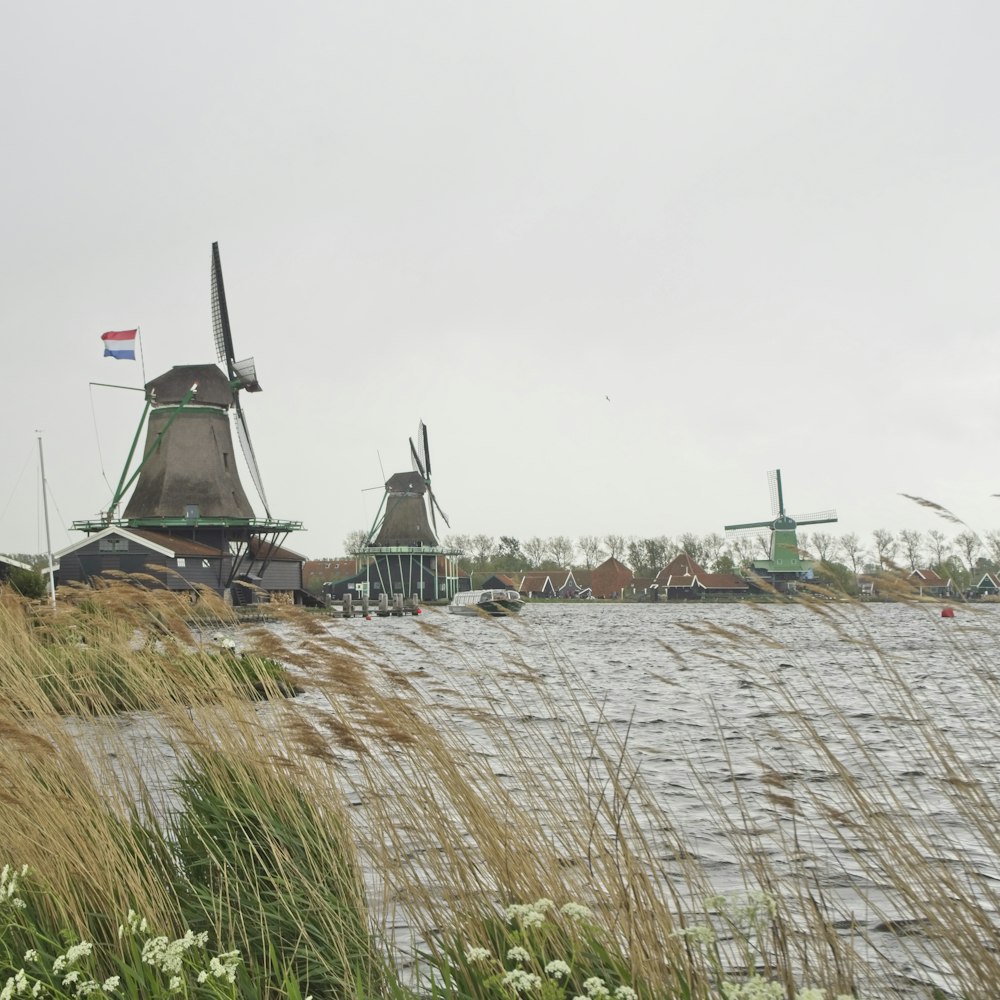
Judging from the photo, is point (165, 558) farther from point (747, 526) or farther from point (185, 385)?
point (747, 526)

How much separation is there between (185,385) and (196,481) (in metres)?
4.26

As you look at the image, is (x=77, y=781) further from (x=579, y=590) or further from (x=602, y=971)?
(x=579, y=590)

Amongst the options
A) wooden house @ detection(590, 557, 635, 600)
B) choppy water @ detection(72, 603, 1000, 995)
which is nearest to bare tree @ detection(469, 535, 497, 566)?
wooden house @ detection(590, 557, 635, 600)

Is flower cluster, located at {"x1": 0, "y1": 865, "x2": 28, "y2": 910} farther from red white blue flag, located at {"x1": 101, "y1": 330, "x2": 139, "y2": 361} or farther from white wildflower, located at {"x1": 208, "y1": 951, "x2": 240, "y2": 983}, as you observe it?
red white blue flag, located at {"x1": 101, "y1": 330, "x2": 139, "y2": 361}

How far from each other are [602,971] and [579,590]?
329 feet

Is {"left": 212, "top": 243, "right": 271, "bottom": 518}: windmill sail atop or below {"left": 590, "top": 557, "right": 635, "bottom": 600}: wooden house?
atop

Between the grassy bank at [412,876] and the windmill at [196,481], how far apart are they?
39.1m

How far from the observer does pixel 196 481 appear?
141ft

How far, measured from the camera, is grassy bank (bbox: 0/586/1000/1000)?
8.46 ft

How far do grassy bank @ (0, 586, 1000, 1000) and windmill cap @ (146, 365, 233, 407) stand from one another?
40595mm

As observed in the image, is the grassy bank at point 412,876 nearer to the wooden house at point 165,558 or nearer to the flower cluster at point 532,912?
the flower cluster at point 532,912

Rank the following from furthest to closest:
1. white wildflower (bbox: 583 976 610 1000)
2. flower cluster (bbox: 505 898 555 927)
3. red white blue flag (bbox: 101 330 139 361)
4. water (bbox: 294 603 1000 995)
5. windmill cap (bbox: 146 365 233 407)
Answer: windmill cap (bbox: 146 365 233 407) → red white blue flag (bbox: 101 330 139 361) → water (bbox: 294 603 1000 995) → flower cluster (bbox: 505 898 555 927) → white wildflower (bbox: 583 976 610 1000)

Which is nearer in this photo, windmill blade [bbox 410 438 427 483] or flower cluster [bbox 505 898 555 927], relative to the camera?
flower cluster [bbox 505 898 555 927]

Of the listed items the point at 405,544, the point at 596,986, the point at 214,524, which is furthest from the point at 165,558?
the point at 596,986
